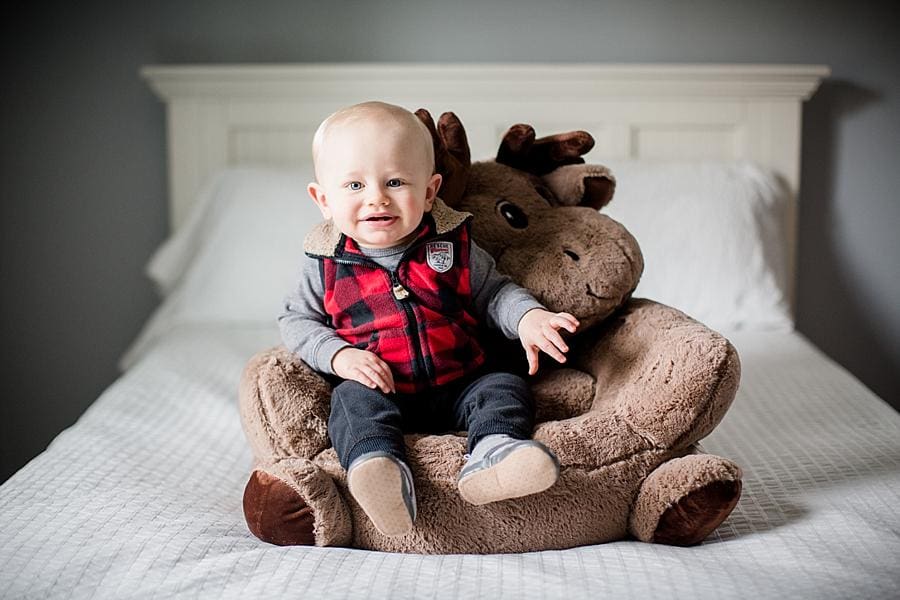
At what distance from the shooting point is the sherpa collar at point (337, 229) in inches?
44.6

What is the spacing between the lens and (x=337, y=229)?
1152mm

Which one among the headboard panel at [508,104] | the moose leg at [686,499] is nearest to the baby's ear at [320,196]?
the moose leg at [686,499]

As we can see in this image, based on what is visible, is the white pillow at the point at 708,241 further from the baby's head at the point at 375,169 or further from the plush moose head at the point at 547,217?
the baby's head at the point at 375,169

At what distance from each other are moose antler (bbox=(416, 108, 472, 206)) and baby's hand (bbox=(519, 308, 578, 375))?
0.26 metres

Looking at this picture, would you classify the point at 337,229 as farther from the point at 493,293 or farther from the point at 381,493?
the point at 381,493

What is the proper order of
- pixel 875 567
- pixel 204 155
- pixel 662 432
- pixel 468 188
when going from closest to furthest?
1. pixel 875 567
2. pixel 662 432
3. pixel 468 188
4. pixel 204 155

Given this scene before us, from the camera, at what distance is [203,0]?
95.0 inches

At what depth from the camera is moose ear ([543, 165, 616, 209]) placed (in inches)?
51.7

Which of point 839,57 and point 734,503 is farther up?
point 839,57

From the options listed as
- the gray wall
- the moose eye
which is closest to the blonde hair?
the moose eye

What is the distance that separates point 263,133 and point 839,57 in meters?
1.55

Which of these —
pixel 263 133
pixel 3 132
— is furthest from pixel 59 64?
pixel 263 133

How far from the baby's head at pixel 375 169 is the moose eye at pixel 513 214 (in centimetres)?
21

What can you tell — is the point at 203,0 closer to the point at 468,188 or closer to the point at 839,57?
the point at 468,188
